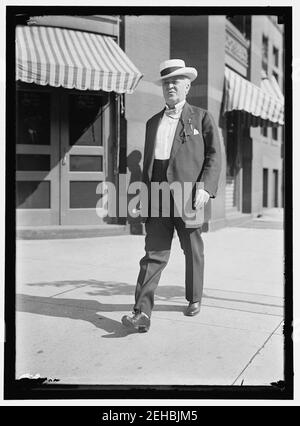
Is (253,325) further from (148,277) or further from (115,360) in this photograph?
(115,360)

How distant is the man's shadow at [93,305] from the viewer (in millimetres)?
3732

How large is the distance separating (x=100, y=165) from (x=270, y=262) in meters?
3.51

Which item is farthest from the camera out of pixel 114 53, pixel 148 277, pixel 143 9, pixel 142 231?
pixel 142 231

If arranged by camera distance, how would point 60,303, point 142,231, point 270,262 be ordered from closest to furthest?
point 60,303, point 270,262, point 142,231

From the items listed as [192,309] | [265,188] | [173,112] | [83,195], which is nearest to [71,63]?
[83,195]

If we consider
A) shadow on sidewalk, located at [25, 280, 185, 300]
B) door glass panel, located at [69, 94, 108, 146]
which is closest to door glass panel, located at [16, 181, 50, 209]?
door glass panel, located at [69, 94, 108, 146]

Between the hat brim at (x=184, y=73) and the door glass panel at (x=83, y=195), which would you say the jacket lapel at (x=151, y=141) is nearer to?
the hat brim at (x=184, y=73)

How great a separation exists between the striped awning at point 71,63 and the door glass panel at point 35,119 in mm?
1077

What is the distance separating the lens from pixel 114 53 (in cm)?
720

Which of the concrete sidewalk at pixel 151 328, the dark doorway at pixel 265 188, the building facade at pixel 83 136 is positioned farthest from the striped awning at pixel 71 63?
the dark doorway at pixel 265 188

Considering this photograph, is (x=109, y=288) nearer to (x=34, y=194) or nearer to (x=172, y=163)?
(x=172, y=163)

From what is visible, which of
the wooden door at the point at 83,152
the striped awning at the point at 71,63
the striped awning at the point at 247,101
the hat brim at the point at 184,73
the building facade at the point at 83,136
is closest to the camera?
the hat brim at the point at 184,73
